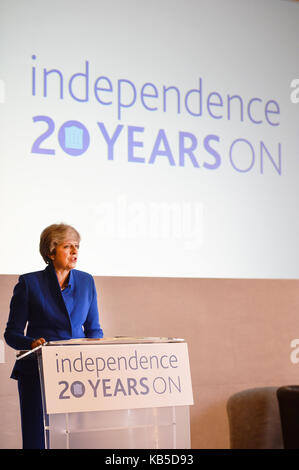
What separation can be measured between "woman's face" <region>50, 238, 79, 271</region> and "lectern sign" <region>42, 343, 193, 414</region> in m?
0.84

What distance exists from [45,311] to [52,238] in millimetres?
409

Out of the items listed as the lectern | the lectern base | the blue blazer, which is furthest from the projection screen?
the lectern base

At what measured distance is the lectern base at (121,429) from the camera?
2254 mm

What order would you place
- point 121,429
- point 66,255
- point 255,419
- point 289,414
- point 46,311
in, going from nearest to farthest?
point 121,429 → point 46,311 → point 66,255 → point 289,414 → point 255,419

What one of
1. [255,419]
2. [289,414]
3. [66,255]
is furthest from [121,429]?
[255,419]

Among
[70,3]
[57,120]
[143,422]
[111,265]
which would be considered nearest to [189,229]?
[111,265]

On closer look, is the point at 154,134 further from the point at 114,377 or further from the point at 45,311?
the point at 114,377

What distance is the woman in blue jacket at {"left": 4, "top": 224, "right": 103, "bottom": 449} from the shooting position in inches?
111

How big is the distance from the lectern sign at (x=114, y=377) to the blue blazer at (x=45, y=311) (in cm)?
60

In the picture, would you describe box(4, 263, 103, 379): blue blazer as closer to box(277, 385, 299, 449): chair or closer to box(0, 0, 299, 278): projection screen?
box(0, 0, 299, 278): projection screen

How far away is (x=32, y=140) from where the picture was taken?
385cm

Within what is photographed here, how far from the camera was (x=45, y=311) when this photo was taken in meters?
2.98

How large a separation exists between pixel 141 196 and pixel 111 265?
46cm

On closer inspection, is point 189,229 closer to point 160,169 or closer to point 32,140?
point 160,169
